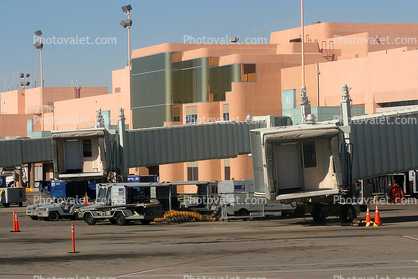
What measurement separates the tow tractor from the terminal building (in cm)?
2593

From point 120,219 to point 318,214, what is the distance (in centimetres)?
1155

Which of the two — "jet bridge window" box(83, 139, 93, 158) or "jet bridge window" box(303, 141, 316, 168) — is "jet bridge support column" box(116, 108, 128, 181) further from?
"jet bridge window" box(303, 141, 316, 168)

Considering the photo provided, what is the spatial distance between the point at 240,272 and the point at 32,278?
5.71m

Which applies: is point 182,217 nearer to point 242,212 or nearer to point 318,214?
point 242,212

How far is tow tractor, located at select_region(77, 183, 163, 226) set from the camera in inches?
1335

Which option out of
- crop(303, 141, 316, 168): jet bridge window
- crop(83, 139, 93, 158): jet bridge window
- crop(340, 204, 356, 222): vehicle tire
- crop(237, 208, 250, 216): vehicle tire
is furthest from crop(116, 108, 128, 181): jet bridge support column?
crop(340, 204, 356, 222): vehicle tire

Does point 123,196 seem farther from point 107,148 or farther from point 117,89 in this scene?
point 117,89

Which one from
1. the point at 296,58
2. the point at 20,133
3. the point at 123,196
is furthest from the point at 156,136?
the point at 20,133

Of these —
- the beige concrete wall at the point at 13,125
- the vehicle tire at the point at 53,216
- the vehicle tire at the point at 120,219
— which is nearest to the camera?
the vehicle tire at the point at 120,219

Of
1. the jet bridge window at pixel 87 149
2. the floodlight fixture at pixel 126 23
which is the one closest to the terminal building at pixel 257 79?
the floodlight fixture at pixel 126 23

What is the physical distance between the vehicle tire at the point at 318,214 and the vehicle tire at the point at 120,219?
1106 centimetres

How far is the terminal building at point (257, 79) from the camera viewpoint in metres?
58.8

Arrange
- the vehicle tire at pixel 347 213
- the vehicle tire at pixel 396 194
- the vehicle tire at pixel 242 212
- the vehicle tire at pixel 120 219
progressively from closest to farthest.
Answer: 1. the vehicle tire at pixel 347 213
2. the vehicle tire at pixel 120 219
3. the vehicle tire at pixel 242 212
4. the vehicle tire at pixel 396 194

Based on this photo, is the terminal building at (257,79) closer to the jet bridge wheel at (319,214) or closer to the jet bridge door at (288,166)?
the jet bridge wheel at (319,214)
